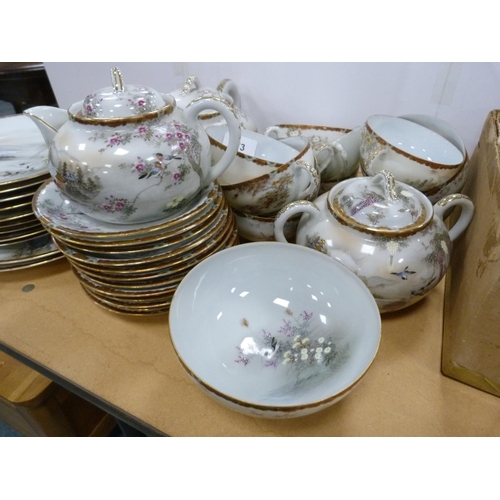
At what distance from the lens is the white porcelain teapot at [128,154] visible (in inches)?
20.9

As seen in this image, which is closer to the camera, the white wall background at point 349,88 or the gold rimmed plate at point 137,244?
the gold rimmed plate at point 137,244

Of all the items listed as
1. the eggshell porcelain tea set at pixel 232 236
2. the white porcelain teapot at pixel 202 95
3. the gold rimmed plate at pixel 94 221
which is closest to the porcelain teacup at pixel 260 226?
the eggshell porcelain tea set at pixel 232 236

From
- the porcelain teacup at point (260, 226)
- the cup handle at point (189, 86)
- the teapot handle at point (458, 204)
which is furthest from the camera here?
the cup handle at point (189, 86)

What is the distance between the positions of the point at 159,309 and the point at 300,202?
12.4 inches

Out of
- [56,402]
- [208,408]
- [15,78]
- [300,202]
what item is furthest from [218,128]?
[15,78]

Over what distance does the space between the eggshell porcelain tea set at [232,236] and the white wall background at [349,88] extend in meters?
0.12

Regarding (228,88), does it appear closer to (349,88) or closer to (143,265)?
(349,88)

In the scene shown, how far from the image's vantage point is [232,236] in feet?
2.40

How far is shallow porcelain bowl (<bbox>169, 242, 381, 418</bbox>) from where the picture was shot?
56 cm

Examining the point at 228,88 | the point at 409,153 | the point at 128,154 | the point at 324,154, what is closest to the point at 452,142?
the point at 409,153

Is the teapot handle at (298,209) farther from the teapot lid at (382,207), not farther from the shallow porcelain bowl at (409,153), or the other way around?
the shallow porcelain bowl at (409,153)

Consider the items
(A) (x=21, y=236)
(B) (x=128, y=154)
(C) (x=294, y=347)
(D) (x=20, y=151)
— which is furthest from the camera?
(D) (x=20, y=151)

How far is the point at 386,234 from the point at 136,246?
39 cm

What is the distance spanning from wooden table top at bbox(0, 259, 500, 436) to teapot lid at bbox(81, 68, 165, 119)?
0.36 meters
